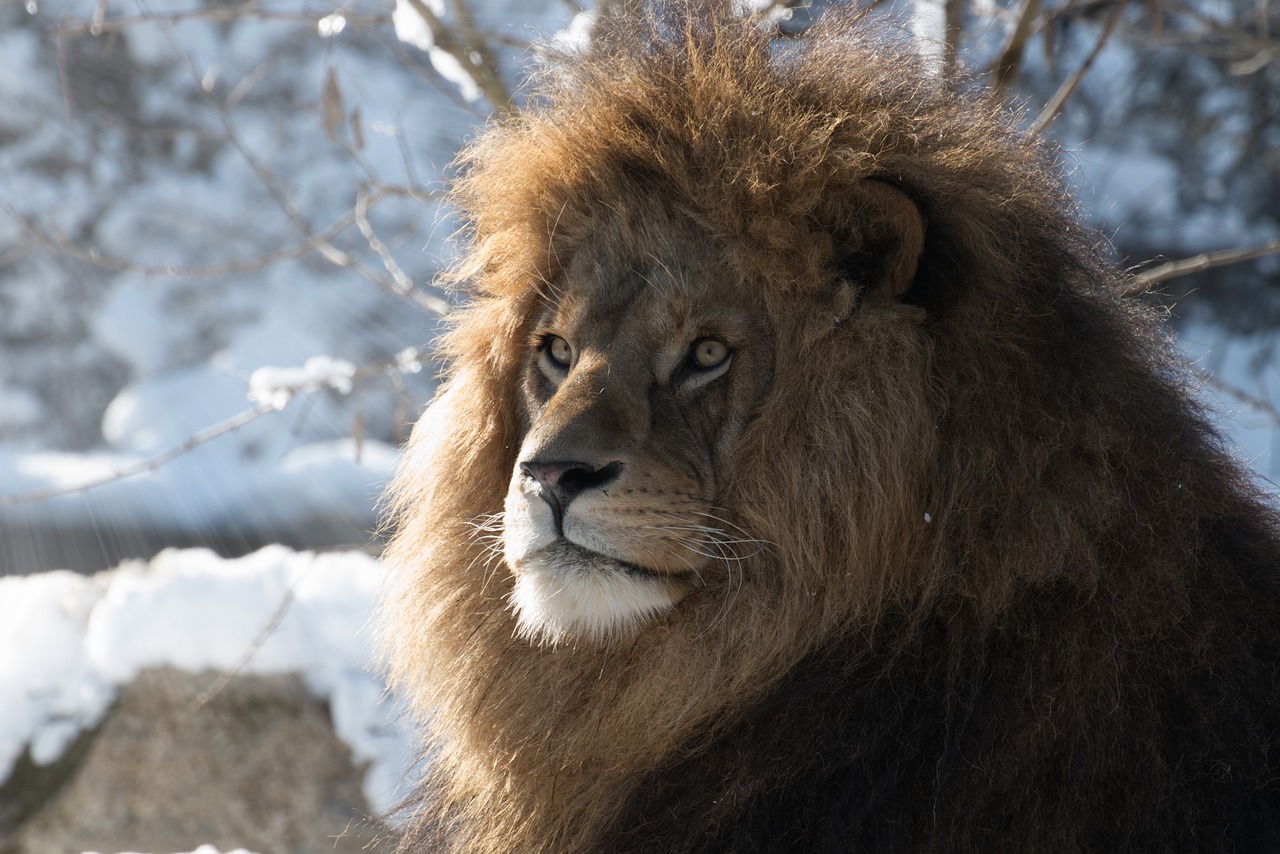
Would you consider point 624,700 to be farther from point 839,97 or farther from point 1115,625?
point 839,97

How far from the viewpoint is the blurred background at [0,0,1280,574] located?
6.71 metres

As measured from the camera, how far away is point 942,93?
7.66 feet

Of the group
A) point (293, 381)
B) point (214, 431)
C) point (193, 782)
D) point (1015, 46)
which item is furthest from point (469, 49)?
point (193, 782)

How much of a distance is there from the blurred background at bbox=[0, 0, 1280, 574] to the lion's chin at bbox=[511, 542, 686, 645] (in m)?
2.69

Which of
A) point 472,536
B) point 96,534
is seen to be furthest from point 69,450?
point 472,536

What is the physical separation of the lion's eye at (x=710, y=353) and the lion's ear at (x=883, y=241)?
0.24 meters

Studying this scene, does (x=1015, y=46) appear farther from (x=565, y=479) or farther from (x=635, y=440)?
(x=565, y=479)

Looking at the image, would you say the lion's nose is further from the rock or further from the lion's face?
the rock

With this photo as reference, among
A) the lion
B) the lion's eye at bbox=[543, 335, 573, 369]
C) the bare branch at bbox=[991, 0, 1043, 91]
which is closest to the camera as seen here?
the lion

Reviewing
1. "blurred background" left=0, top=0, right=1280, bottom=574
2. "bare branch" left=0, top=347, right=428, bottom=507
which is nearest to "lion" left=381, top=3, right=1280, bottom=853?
"bare branch" left=0, top=347, right=428, bottom=507

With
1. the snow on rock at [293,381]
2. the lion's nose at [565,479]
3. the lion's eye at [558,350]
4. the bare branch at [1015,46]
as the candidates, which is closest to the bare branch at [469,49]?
the snow on rock at [293,381]

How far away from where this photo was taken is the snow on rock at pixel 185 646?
4.40 meters

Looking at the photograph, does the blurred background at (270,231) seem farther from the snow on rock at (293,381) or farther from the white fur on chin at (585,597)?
the white fur on chin at (585,597)

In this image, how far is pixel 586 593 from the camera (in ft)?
6.89
